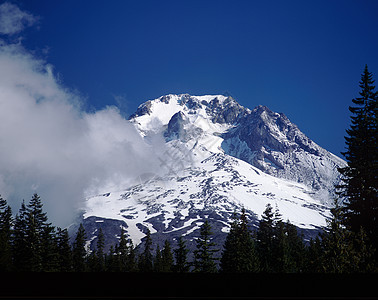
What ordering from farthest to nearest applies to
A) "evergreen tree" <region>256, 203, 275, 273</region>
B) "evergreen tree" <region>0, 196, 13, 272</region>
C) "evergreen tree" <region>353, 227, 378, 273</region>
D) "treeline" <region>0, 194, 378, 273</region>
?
"evergreen tree" <region>256, 203, 275, 273</region>, "evergreen tree" <region>0, 196, 13, 272</region>, "treeline" <region>0, 194, 378, 273</region>, "evergreen tree" <region>353, 227, 378, 273</region>

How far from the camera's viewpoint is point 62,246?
2213 inches

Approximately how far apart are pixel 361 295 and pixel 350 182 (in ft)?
91.9

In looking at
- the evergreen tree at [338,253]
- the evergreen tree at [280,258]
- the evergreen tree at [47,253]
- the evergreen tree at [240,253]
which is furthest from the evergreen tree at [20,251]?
the evergreen tree at [280,258]

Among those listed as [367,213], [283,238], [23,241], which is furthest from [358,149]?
[23,241]

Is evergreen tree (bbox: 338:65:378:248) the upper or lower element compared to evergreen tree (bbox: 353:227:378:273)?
upper

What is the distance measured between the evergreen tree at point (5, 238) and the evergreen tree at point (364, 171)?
3357 cm

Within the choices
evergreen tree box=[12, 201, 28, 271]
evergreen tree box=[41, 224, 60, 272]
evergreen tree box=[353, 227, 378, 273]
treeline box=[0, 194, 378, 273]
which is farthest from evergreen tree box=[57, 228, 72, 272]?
evergreen tree box=[353, 227, 378, 273]

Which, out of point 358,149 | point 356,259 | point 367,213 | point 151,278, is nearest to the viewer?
point 151,278

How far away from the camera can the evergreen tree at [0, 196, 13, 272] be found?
37713mm

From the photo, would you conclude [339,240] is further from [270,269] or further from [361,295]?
[270,269]

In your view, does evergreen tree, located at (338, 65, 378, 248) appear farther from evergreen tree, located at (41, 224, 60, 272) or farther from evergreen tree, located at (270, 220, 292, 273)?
evergreen tree, located at (41, 224, 60, 272)

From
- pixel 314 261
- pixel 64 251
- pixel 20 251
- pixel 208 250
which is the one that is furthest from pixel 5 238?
pixel 314 261

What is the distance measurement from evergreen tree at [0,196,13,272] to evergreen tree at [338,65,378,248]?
3357cm

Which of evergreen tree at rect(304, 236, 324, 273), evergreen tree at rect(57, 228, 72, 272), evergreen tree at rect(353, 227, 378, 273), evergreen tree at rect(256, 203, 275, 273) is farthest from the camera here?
evergreen tree at rect(256, 203, 275, 273)
